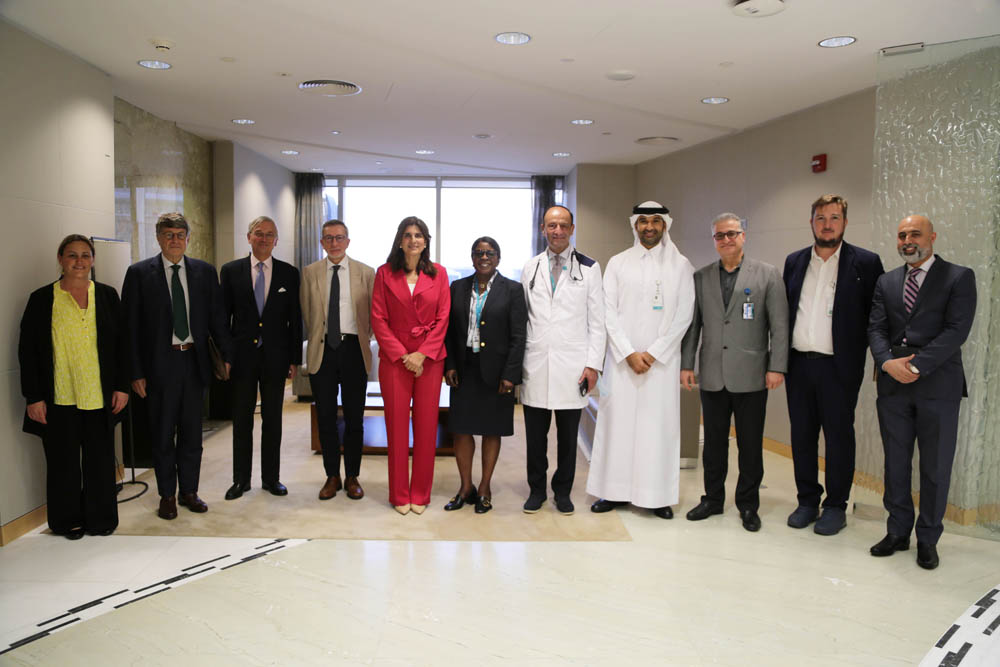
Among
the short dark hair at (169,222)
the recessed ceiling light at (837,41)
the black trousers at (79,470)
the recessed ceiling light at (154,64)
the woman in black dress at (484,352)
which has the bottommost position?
the black trousers at (79,470)

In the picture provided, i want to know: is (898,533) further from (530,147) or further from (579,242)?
(579,242)

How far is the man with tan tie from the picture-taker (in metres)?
4.40

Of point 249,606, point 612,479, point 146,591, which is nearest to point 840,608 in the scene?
point 612,479

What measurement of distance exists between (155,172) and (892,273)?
6095 mm

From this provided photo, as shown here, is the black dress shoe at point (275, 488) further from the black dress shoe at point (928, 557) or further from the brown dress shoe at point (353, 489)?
the black dress shoe at point (928, 557)

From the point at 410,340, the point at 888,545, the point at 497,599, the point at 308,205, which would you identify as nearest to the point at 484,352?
the point at 410,340

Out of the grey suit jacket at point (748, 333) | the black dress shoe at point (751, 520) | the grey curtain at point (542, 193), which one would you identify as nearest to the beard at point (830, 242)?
the grey suit jacket at point (748, 333)

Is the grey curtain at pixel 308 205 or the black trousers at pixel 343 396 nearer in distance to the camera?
the black trousers at pixel 343 396

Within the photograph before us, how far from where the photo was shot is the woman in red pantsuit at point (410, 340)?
4133 mm

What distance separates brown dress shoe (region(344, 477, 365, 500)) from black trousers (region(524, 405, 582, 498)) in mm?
1129

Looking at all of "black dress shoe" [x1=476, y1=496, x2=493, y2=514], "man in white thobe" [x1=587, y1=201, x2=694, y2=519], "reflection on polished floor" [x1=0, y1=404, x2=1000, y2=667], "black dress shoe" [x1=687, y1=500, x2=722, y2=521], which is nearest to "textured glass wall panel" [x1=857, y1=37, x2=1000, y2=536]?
"reflection on polished floor" [x1=0, y1=404, x2=1000, y2=667]

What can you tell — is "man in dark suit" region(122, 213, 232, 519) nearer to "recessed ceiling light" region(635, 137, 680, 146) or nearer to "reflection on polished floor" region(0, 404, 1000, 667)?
"reflection on polished floor" region(0, 404, 1000, 667)

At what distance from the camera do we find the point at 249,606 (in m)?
3.13

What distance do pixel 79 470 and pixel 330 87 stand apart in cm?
322
